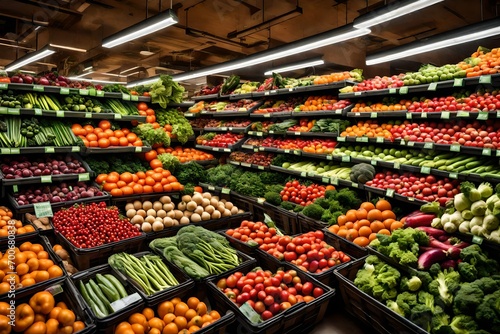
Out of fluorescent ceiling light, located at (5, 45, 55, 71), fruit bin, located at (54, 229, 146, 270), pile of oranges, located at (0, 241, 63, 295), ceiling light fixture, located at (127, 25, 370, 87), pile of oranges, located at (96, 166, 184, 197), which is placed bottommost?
fruit bin, located at (54, 229, 146, 270)

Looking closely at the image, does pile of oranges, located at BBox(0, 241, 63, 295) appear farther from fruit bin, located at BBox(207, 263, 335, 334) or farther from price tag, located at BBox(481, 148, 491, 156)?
price tag, located at BBox(481, 148, 491, 156)

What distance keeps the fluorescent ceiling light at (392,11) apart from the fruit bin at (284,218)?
2.60m

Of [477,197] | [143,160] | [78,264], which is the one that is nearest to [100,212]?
[78,264]

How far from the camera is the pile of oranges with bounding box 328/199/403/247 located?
3258 mm

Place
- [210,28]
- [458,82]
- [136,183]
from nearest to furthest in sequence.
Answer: [458,82] < [136,183] < [210,28]

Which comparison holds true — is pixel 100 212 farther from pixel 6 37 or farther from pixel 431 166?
pixel 6 37

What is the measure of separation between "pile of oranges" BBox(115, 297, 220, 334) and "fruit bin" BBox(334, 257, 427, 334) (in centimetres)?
108

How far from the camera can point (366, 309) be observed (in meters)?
2.56

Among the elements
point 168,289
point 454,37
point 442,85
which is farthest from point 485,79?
point 168,289

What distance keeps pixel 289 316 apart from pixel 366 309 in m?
0.64

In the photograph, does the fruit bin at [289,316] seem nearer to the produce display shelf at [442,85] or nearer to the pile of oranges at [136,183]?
the pile of oranges at [136,183]

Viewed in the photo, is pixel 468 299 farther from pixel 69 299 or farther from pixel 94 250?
pixel 94 250

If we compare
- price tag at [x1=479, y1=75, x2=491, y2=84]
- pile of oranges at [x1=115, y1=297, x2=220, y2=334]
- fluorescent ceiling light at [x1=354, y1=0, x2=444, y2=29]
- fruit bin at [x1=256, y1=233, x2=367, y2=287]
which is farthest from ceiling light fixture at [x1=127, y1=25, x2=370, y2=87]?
pile of oranges at [x1=115, y1=297, x2=220, y2=334]

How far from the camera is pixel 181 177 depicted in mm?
5223
